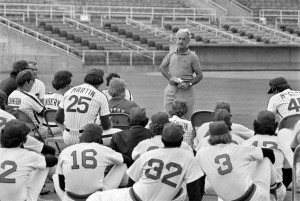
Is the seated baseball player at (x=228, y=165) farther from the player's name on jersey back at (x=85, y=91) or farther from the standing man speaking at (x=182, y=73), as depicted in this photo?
the standing man speaking at (x=182, y=73)

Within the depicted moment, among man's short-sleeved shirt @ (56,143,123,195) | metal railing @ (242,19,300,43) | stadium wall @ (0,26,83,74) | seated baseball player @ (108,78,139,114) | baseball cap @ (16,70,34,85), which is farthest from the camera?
metal railing @ (242,19,300,43)

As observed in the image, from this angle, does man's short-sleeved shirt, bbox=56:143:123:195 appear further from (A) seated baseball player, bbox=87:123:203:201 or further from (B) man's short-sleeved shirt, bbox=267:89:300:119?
(B) man's short-sleeved shirt, bbox=267:89:300:119

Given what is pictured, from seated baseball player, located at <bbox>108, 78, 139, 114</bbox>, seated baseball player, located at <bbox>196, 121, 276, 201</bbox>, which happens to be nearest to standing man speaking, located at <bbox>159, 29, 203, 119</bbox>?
seated baseball player, located at <bbox>108, 78, 139, 114</bbox>

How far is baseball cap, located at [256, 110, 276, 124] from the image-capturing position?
8.94 meters

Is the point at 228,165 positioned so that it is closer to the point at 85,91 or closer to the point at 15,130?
the point at 15,130

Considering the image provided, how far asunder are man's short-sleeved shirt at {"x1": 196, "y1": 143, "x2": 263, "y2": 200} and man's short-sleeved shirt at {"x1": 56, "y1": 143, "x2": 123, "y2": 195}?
0.96 meters

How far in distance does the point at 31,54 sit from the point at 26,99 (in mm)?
27158

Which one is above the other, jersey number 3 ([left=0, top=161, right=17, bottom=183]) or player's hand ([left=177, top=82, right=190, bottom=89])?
player's hand ([left=177, top=82, right=190, bottom=89])

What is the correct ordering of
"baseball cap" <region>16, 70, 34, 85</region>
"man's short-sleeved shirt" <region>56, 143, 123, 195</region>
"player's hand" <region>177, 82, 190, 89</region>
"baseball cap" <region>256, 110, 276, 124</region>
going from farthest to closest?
"player's hand" <region>177, 82, 190, 89</region>, "baseball cap" <region>16, 70, 34, 85</region>, "baseball cap" <region>256, 110, 276, 124</region>, "man's short-sleeved shirt" <region>56, 143, 123, 195</region>

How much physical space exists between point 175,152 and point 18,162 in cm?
151

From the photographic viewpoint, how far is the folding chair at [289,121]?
1030 cm

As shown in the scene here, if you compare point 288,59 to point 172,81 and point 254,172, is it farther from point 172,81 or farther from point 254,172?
point 254,172

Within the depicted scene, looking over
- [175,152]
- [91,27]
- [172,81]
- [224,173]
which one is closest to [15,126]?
[175,152]

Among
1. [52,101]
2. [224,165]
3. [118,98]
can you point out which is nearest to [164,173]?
[224,165]
